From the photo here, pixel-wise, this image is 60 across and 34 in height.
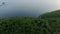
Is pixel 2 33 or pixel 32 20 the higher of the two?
pixel 32 20

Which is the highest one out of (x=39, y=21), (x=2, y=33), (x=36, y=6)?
(x=36, y=6)

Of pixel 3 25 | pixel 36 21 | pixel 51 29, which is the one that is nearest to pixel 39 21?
pixel 36 21

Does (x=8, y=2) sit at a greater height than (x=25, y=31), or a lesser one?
greater

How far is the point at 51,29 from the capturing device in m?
2.41

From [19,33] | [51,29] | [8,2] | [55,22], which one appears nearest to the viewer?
[19,33]

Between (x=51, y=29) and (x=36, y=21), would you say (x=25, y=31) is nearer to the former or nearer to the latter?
(x=36, y=21)

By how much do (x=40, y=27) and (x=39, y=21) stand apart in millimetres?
110

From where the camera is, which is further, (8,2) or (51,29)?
(8,2)

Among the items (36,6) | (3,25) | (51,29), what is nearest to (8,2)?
(36,6)

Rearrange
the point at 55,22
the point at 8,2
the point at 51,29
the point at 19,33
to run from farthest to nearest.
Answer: the point at 8,2
the point at 55,22
the point at 51,29
the point at 19,33

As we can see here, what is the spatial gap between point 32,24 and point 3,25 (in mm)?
423

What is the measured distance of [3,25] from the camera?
230 centimetres

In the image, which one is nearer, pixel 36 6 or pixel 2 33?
pixel 2 33

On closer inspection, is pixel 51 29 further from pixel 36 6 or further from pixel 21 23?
pixel 36 6
